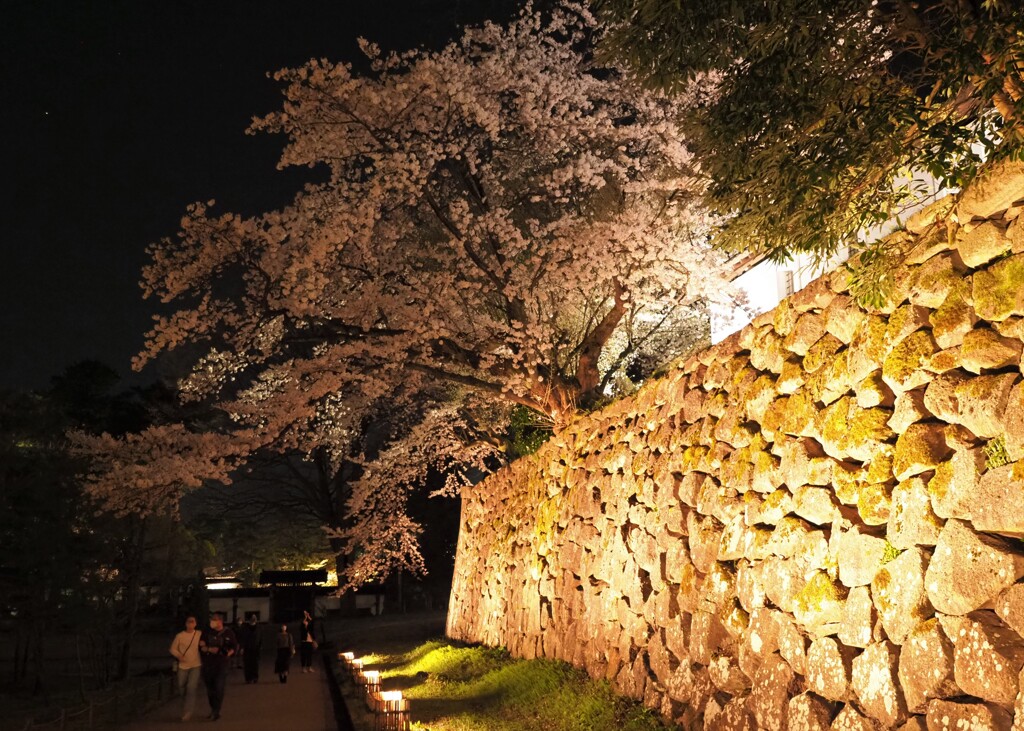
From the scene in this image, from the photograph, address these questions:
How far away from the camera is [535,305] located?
1355cm

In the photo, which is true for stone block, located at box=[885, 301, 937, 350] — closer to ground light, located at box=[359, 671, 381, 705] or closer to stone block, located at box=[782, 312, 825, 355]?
stone block, located at box=[782, 312, 825, 355]

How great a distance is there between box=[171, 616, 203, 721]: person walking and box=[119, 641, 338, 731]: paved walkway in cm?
25

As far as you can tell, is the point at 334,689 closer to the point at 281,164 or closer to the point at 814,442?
the point at 281,164

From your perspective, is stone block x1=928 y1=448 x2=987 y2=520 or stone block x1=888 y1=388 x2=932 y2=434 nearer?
stone block x1=928 y1=448 x2=987 y2=520

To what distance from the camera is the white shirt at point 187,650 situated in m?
11.2

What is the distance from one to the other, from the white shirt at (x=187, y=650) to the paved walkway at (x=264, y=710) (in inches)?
28.6

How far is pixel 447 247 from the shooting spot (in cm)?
1458

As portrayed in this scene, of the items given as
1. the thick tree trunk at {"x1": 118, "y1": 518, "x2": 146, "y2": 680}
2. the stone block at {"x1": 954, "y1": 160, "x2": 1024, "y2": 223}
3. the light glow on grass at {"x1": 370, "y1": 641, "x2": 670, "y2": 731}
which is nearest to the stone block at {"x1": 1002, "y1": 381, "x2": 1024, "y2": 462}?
the stone block at {"x1": 954, "y1": 160, "x2": 1024, "y2": 223}

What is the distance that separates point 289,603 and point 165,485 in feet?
64.8

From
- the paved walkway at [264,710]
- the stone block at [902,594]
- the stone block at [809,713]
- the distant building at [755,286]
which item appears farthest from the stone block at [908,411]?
the paved walkway at [264,710]

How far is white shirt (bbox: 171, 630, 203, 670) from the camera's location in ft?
36.9

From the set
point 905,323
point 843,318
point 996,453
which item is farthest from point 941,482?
point 843,318

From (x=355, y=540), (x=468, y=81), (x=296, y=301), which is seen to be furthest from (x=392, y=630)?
(x=468, y=81)

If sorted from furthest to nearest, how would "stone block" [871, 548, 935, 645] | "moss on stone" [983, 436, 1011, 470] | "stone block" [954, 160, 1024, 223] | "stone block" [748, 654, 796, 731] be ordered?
"stone block" [748, 654, 796, 731] → "stone block" [871, 548, 935, 645] → "stone block" [954, 160, 1024, 223] → "moss on stone" [983, 436, 1011, 470]
